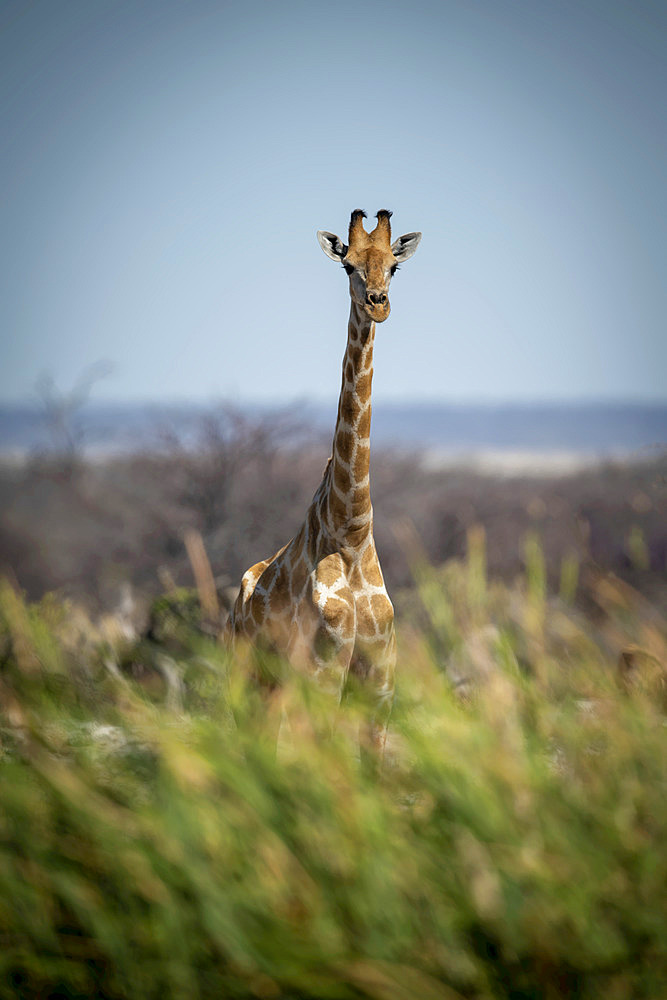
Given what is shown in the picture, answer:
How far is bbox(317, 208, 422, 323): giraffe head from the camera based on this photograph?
4.79m

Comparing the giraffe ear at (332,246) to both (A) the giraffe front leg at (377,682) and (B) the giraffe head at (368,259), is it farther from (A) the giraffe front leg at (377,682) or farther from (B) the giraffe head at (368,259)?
(A) the giraffe front leg at (377,682)

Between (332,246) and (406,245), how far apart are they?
0.49m

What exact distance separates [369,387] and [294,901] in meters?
3.26

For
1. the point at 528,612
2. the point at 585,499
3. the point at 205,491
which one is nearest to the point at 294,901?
the point at 528,612

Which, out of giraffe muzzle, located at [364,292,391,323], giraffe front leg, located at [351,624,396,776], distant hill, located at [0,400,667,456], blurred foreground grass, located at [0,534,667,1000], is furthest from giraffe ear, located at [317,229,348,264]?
distant hill, located at [0,400,667,456]

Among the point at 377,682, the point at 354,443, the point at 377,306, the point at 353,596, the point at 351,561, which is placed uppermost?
the point at 377,306

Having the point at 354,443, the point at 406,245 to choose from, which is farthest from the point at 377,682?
the point at 406,245

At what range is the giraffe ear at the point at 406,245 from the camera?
5.60m

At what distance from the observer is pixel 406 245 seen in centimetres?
561

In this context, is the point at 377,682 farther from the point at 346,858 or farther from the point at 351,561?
the point at 346,858

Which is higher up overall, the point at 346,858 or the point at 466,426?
the point at 466,426

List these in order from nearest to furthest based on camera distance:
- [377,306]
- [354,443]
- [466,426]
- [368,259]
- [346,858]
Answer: [346,858] → [377,306] → [368,259] → [354,443] → [466,426]

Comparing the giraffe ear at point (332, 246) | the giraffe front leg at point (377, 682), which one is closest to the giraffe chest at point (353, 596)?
the giraffe front leg at point (377, 682)

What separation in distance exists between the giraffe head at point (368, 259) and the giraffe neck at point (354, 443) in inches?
7.5
